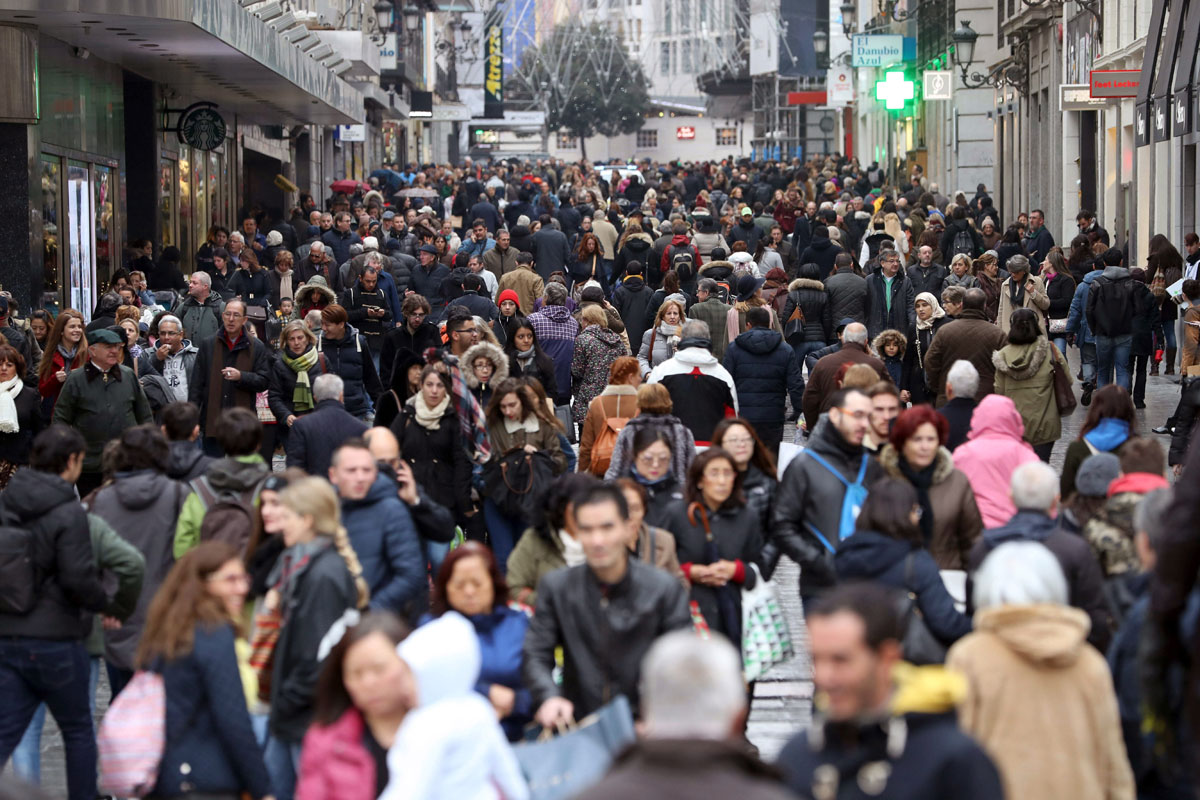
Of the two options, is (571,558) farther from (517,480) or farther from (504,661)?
(517,480)

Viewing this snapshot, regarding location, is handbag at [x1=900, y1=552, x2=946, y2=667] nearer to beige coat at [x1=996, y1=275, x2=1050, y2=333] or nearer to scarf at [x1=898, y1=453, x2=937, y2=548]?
scarf at [x1=898, y1=453, x2=937, y2=548]

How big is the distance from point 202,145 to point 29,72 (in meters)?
6.91

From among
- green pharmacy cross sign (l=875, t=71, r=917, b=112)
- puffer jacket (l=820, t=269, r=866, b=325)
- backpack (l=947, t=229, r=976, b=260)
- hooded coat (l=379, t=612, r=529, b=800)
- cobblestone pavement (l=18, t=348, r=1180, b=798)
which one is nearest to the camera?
hooded coat (l=379, t=612, r=529, b=800)

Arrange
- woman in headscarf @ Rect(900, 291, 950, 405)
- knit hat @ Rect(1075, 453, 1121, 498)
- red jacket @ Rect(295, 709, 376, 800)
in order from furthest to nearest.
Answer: woman in headscarf @ Rect(900, 291, 950, 405) → knit hat @ Rect(1075, 453, 1121, 498) → red jacket @ Rect(295, 709, 376, 800)

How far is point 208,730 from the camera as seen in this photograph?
5695mm

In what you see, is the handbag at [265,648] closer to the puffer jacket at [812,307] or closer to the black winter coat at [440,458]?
the black winter coat at [440,458]

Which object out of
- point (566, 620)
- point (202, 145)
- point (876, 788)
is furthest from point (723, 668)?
point (202, 145)

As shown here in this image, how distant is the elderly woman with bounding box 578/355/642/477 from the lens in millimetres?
10438

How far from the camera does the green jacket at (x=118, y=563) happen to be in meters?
7.00

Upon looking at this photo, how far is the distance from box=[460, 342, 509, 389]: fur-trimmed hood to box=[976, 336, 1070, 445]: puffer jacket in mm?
3310

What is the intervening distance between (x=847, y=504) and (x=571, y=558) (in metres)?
1.27

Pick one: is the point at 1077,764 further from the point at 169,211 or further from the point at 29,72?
the point at 169,211

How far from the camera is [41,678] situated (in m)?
6.74

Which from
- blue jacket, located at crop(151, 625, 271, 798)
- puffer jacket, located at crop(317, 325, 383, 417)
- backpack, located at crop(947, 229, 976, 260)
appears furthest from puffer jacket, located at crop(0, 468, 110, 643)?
backpack, located at crop(947, 229, 976, 260)
